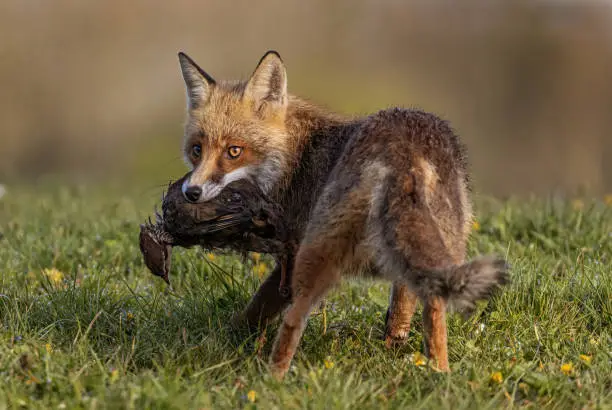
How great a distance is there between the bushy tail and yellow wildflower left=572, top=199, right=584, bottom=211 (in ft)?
12.2

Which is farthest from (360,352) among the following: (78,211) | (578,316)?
(78,211)

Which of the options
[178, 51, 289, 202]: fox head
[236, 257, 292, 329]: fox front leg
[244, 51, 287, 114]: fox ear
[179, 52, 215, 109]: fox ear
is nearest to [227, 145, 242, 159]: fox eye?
[178, 51, 289, 202]: fox head

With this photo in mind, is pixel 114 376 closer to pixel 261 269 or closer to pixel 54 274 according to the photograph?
pixel 54 274

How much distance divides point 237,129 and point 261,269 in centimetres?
140

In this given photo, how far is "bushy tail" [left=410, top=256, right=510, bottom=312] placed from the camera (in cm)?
329

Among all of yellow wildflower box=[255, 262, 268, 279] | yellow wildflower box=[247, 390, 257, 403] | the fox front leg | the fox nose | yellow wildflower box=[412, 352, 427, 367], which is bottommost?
yellow wildflower box=[255, 262, 268, 279]

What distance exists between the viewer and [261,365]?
4.21 meters

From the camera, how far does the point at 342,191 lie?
13.1 feet

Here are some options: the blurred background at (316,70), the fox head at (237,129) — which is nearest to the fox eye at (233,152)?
the fox head at (237,129)

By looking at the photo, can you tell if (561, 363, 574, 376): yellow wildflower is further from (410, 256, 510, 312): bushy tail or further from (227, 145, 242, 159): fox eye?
(227, 145, 242, 159): fox eye

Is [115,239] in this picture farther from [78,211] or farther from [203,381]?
[203,381]

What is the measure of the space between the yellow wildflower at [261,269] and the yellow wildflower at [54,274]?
1.40 metres

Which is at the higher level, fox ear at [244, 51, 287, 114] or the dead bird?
fox ear at [244, 51, 287, 114]

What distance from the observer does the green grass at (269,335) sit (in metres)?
3.50
